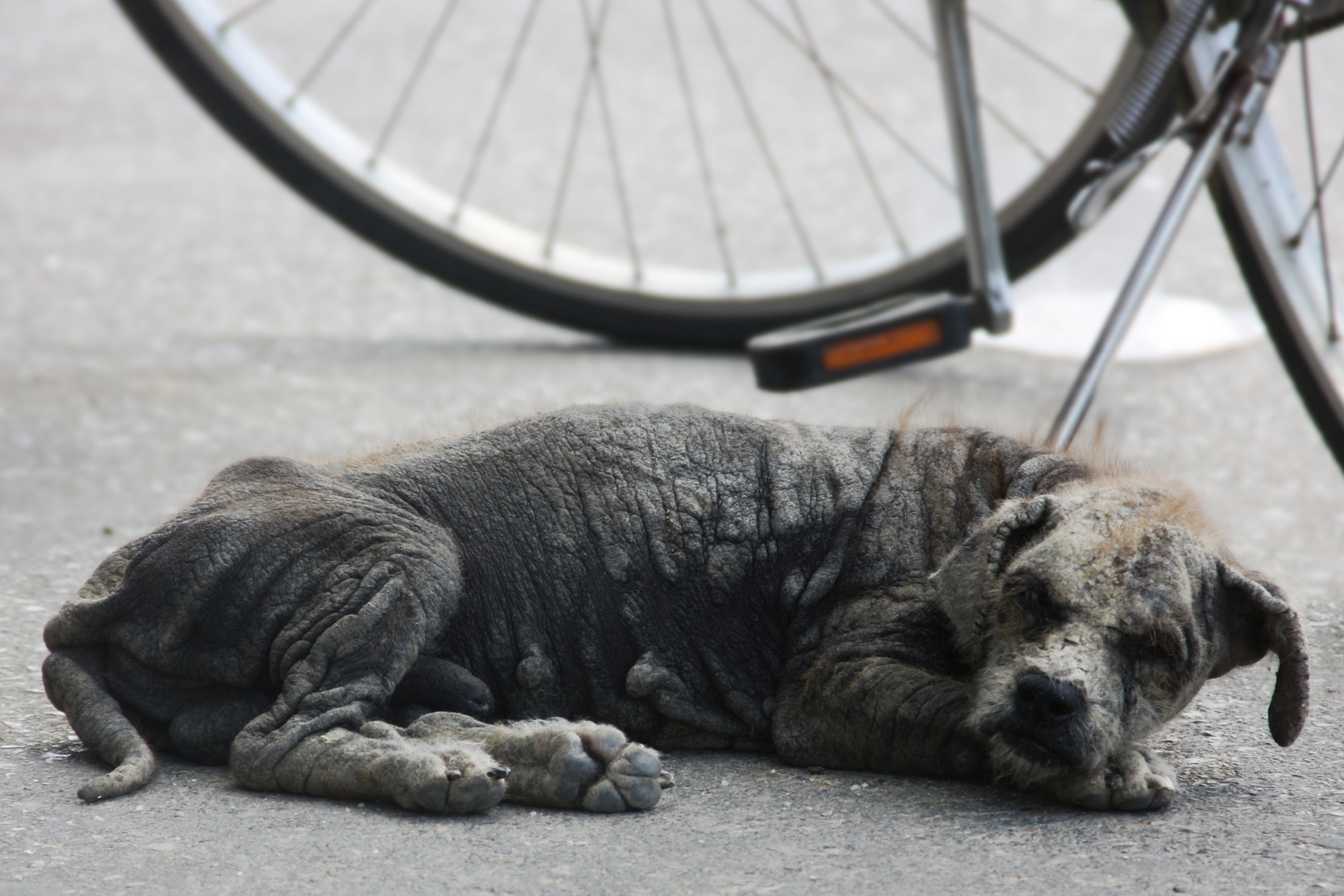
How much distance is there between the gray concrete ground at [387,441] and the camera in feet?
7.14

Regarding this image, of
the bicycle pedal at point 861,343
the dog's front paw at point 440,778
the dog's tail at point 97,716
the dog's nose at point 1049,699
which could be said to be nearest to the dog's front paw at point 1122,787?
the dog's nose at point 1049,699

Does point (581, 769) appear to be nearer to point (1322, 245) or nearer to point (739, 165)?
point (1322, 245)

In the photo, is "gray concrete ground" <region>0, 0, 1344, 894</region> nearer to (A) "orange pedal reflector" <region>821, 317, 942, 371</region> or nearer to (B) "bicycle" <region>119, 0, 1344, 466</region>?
(A) "orange pedal reflector" <region>821, 317, 942, 371</region>

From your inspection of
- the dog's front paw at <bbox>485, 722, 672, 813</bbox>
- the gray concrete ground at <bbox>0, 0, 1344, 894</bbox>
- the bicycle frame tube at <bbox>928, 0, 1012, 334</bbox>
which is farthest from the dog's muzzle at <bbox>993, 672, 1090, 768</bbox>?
the bicycle frame tube at <bbox>928, 0, 1012, 334</bbox>

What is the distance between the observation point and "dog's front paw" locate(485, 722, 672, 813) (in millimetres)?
2375

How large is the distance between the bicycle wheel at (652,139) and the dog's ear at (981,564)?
2.11 metres

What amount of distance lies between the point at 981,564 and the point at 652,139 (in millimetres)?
5903

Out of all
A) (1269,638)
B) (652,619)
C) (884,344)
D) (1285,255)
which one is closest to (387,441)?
(652,619)

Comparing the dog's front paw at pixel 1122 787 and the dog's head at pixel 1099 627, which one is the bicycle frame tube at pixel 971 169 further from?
the dog's front paw at pixel 1122 787

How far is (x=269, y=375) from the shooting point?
5062 millimetres

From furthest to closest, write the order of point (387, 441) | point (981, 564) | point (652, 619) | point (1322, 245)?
point (1322, 245) < point (387, 441) < point (652, 619) < point (981, 564)

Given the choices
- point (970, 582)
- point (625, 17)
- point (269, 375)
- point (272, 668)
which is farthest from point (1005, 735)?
point (625, 17)

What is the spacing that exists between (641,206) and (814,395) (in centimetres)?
241

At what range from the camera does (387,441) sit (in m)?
3.47
